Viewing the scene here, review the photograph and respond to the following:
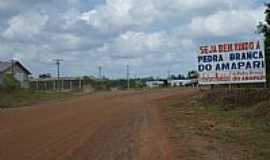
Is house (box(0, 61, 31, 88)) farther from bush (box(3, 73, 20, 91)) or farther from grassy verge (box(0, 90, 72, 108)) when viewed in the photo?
grassy verge (box(0, 90, 72, 108))

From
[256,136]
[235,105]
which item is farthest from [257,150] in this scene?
[235,105]

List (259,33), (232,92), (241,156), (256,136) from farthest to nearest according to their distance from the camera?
(259,33), (232,92), (256,136), (241,156)

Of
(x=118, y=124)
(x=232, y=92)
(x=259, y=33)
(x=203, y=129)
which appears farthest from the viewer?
(x=259, y=33)

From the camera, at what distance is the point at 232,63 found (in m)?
38.5

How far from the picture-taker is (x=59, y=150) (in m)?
13.5

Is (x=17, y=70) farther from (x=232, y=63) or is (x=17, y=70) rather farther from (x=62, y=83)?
(x=232, y=63)

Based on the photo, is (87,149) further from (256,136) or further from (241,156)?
(256,136)

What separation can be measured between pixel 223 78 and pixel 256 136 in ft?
75.3

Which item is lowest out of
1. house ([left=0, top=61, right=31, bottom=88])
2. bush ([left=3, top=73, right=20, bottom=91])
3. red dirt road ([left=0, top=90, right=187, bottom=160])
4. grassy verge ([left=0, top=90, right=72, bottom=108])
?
red dirt road ([left=0, top=90, right=187, bottom=160])

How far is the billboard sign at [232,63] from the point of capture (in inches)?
1474

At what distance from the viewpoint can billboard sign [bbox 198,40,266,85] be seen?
123ft

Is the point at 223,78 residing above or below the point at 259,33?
below

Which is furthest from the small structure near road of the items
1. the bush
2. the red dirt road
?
the red dirt road

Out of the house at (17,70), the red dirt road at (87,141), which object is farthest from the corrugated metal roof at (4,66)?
the red dirt road at (87,141)
